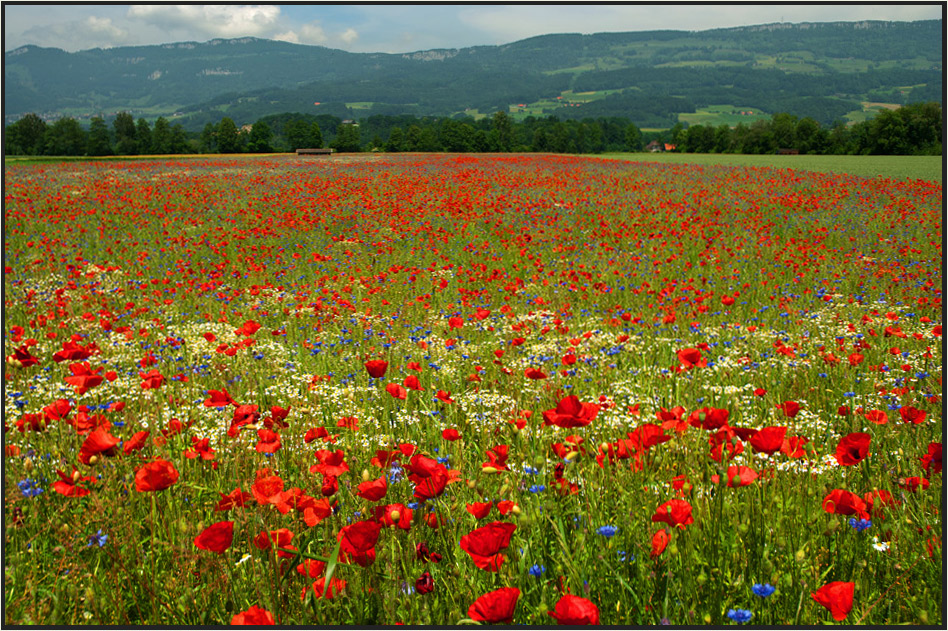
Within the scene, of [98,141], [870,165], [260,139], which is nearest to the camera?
[870,165]

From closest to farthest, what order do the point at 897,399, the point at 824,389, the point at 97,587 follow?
the point at 97,587 → the point at 897,399 → the point at 824,389

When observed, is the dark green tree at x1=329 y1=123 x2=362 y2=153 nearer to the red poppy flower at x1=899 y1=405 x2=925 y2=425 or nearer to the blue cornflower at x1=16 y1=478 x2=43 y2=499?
the blue cornflower at x1=16 y1=478 x2=43 y2=499

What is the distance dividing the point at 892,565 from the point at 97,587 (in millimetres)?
2533

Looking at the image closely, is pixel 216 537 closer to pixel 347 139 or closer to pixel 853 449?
pixel 853 449

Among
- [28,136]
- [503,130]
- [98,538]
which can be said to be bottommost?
[98,538]

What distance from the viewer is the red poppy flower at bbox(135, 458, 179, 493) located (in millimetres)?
1421

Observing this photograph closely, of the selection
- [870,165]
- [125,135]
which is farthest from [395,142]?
[870,165]

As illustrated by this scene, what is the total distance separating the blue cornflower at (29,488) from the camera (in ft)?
6.61

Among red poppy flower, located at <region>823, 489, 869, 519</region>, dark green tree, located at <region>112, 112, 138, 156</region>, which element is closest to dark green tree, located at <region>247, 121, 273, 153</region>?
dark green tree, located at <region>112, 112, 138, 156</region>

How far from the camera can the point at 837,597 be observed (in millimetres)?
1186

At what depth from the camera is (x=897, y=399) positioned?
3225 millimetres

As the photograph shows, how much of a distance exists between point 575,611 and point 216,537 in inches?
33.2

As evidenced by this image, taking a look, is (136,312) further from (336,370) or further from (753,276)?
(753,276)

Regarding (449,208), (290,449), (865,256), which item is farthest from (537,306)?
(449,208)
